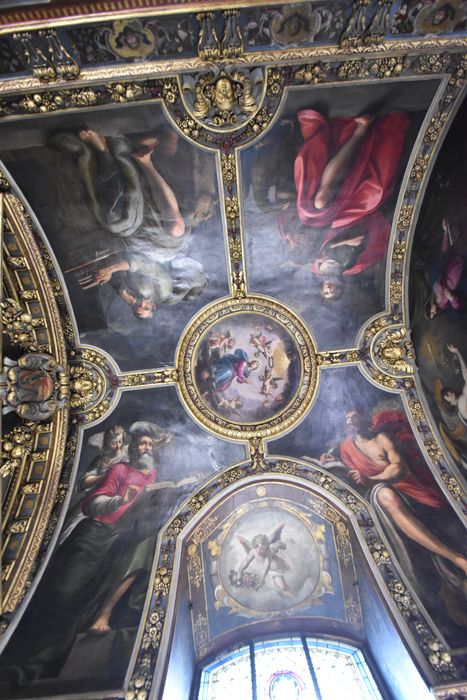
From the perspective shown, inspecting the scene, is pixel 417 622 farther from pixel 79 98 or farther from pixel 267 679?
pixel 79 98

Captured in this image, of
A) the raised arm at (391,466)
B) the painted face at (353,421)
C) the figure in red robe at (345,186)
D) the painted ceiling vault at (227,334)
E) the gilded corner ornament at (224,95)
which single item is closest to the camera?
the painted ceiling vault at (227,334)

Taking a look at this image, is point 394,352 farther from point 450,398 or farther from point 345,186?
point 345,186

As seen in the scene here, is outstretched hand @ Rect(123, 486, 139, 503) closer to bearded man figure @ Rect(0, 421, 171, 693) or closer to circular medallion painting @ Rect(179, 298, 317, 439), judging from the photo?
bearded man figure @ Rect(0, 421, 171, 693)

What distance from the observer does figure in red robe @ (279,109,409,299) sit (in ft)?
23.3

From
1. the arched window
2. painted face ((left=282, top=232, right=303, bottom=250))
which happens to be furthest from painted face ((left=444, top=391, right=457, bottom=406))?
the arched window

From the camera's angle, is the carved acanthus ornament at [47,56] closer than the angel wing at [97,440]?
Yes

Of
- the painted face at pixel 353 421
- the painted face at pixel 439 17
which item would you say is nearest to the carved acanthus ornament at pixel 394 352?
the painted face at pixel 353 421

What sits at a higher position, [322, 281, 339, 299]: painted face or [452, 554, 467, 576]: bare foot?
[322, 281, 339, 299]: painted face

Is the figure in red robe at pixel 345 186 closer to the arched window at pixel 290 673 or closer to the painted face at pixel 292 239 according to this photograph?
the painted face at pixel 292 239

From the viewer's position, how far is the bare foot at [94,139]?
675 cm

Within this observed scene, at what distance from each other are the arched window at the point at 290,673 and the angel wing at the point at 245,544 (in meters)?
2.07

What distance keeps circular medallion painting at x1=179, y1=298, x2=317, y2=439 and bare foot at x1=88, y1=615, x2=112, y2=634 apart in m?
4.38

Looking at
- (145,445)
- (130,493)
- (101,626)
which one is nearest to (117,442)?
(145,445)

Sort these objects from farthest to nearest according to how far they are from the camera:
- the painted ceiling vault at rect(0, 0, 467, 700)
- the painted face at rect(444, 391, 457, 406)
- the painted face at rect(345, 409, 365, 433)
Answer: the painted face at rect(345, 409, 365, 433) → the painted face at rect(444, 391, 457, 406) → the painted ceiling vault at rect(0, 0, 467, 700)
